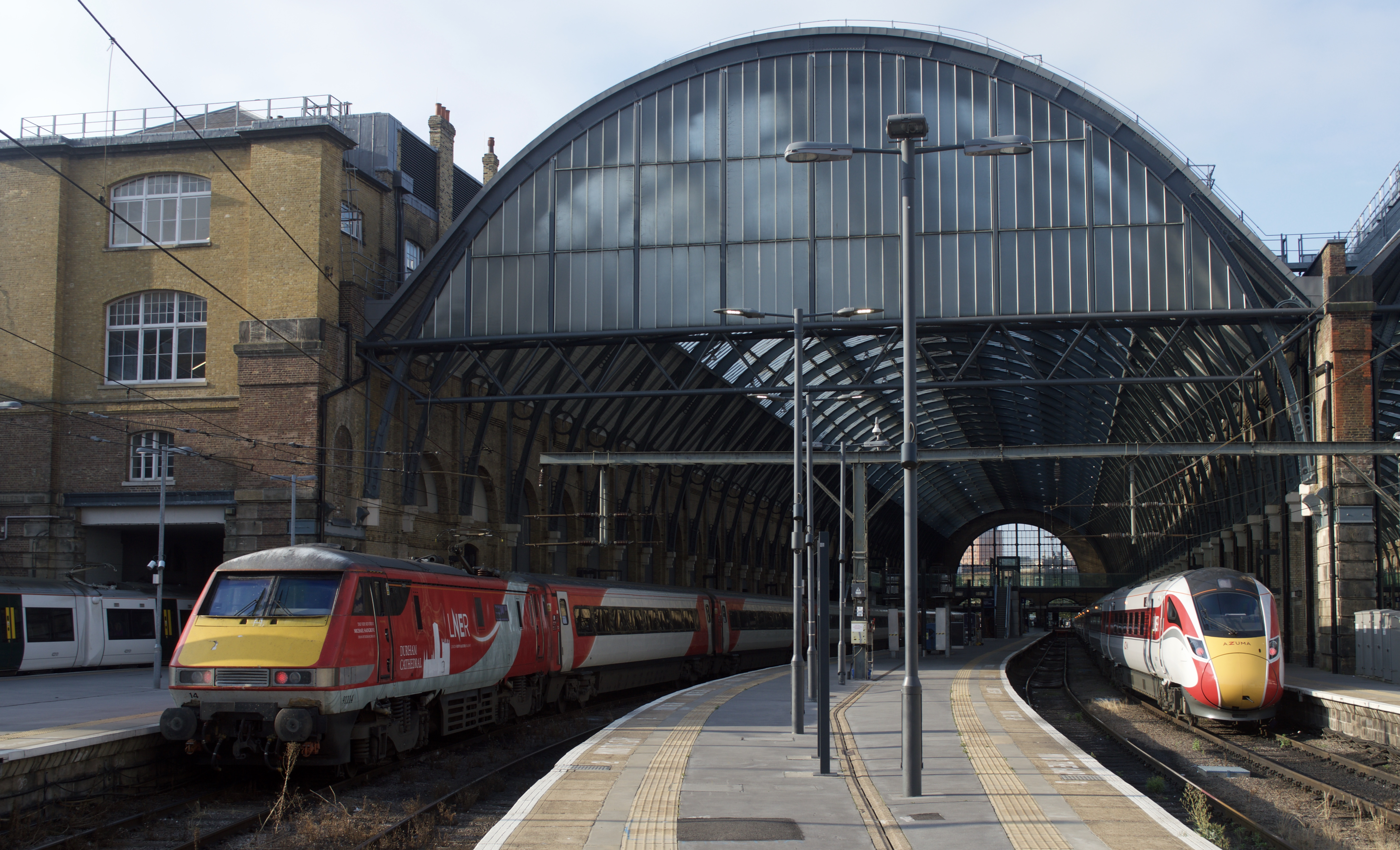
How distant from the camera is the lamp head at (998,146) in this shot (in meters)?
14.8

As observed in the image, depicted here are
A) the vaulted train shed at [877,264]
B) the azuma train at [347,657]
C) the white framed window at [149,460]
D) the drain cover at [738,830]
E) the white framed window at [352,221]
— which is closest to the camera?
the drain cover at [738,830]

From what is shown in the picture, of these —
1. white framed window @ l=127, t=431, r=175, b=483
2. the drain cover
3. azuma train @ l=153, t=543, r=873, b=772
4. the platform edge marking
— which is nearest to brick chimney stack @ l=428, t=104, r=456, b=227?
white framed window @ l=127, t=431, r=175, b=483

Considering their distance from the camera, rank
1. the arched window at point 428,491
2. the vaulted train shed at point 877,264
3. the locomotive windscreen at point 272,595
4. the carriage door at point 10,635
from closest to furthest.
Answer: the locomotive windscreen at point 272,595 < the carriage door at point 10,635 < the vaulted train shed at point 877,264 < the arched window at point 428,491

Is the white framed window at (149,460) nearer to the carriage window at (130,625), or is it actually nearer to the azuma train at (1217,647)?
the carriage window at (130,625)

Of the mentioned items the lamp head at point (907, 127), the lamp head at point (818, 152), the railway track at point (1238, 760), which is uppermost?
the lamp head at point (818, 152)

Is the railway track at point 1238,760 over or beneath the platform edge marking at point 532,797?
beneath

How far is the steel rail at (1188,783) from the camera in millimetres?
12766

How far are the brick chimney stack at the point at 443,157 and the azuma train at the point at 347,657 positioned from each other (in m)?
24.4

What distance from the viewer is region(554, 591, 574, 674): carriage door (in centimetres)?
2545

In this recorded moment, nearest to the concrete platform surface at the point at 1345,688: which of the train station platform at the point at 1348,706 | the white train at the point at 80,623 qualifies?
the train station platform at the point at 1348,706

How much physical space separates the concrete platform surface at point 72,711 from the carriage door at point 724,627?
17.6 metres

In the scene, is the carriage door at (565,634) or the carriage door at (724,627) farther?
the carriage door at (724,627)

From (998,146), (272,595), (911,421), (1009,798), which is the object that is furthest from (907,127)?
(272,595)

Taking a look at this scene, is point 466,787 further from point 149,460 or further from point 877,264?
point 149,460
